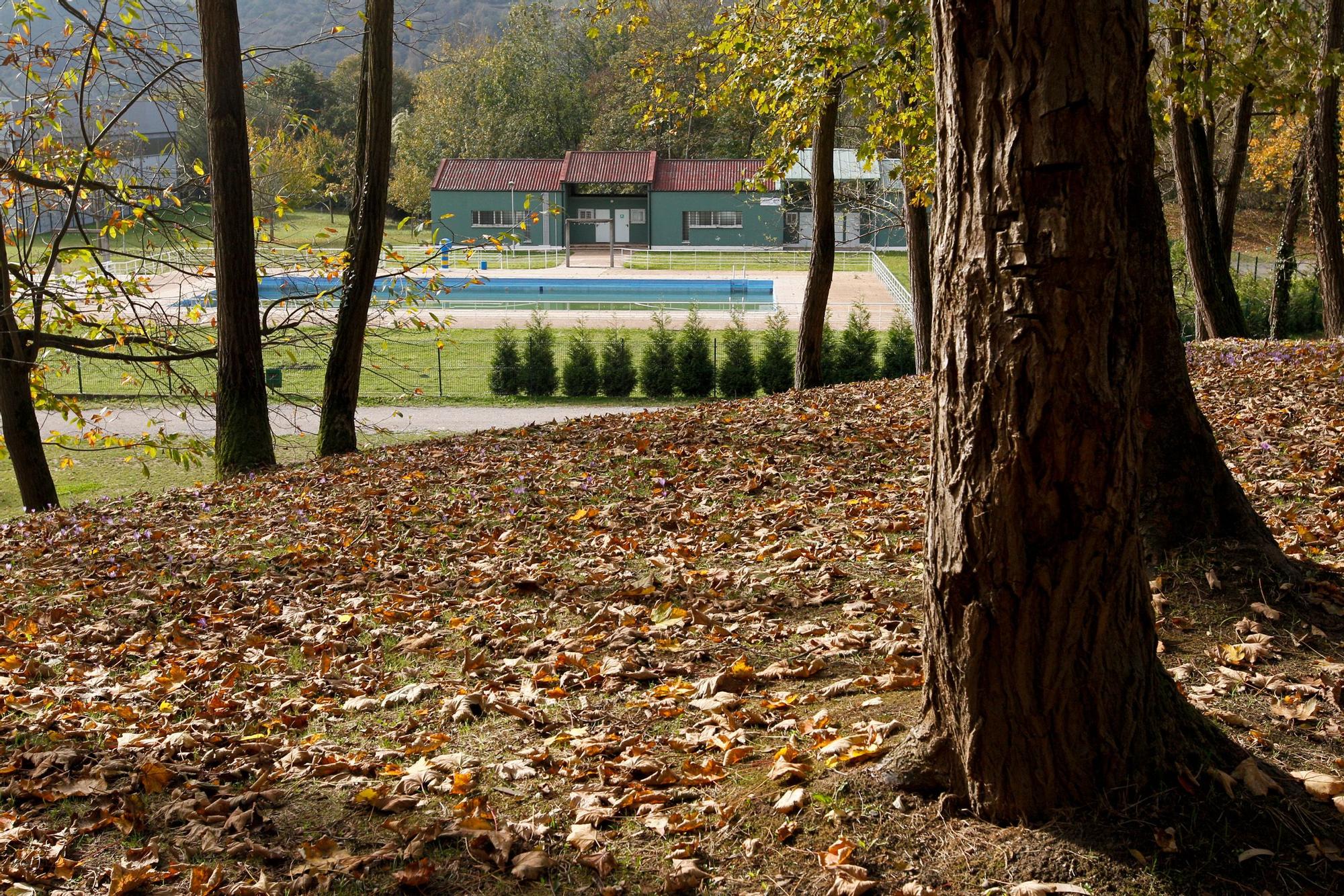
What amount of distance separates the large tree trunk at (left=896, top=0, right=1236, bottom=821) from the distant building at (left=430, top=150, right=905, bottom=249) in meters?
46.7

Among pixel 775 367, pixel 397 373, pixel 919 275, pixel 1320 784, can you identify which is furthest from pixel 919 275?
pixel 397 373

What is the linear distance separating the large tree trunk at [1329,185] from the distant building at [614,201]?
35.3 meters

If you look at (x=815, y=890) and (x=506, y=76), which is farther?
(x=506, y=76)

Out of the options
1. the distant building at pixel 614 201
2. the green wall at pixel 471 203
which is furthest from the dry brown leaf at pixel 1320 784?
the green wall at pixel 471 203

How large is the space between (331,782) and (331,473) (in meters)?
7.08

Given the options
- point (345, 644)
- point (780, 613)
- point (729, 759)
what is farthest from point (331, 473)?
point (729, 759)

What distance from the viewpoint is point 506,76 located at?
192 ft

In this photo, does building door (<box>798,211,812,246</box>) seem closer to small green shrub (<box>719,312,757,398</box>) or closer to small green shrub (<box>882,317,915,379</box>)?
small green shrub (<box>882,317,915,379</box>)

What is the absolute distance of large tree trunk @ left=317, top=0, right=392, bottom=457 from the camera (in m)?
11.9

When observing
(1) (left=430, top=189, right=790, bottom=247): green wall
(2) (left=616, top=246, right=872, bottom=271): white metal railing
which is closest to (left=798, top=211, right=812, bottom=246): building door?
(2) (left=616, top=246, right=872, bottom=271): white metal railing

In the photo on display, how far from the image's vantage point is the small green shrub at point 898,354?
22.9 m

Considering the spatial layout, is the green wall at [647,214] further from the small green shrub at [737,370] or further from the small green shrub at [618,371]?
the small green shrub at [737,370]

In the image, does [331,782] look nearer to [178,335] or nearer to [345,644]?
[345,644]

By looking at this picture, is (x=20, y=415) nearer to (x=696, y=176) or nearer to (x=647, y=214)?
(x=647, y=214)
